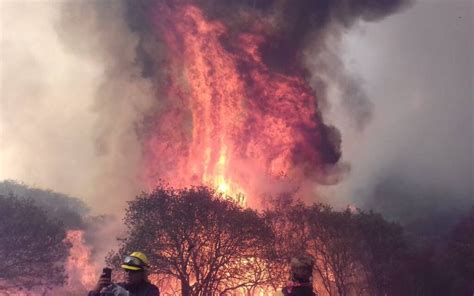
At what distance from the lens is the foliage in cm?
3997

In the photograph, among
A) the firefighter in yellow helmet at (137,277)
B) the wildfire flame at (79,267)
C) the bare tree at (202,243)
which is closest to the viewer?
the firefighter in yellow helmet at (137,277)

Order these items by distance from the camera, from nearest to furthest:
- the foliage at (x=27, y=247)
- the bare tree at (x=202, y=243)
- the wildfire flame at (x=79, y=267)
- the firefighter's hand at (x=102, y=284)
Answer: the firefighter's hand at (x=102, y=284) → the bare tree at (x=202, y=243) → the foliage at (x=27, y=247) → the wildfire flame at (x=79, y=267)

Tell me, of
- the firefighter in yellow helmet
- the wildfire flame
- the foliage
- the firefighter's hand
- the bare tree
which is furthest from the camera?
the wildfire flame

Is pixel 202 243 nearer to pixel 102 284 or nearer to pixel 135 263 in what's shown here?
pixel 135 263

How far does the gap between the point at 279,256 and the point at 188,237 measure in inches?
370

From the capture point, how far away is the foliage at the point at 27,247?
40.0 metres

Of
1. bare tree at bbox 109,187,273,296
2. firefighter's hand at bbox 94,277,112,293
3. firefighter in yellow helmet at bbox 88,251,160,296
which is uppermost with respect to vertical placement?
bare tree at bbox 109,187,273,296

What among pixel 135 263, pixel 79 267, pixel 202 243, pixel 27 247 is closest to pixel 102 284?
pixel 135 263

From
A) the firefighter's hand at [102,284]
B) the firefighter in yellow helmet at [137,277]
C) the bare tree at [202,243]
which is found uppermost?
the bare tree at [202,243]

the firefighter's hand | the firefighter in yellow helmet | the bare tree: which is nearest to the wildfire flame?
the bare tree

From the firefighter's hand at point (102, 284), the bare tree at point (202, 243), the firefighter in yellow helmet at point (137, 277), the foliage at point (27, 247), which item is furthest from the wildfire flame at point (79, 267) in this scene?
the firefighter's hand at point (102, 284)

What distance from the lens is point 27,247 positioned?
136 ft

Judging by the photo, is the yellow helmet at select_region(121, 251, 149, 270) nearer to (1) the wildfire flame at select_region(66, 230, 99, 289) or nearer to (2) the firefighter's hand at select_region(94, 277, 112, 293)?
(2) the firefighter's hand at select_region(94, 277, 112, 293)

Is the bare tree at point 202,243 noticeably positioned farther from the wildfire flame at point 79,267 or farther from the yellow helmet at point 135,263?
the yellow helmet at point 135,263
